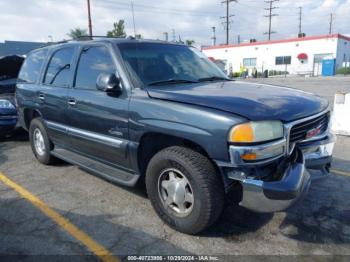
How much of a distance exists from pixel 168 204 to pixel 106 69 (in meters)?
1.67

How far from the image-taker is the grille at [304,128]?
288cm

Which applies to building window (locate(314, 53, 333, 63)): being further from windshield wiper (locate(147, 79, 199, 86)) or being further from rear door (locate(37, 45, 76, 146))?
windshield wiper (locate(147, 79, 199, 86))

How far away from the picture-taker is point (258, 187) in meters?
2.61

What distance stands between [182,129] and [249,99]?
658 mm

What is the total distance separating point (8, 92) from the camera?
805 cm

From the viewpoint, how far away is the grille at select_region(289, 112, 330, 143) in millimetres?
2878

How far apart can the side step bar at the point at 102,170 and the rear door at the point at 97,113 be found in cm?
8

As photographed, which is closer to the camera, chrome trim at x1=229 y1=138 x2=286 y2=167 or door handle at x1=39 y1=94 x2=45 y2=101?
chrome trim at x1=229 y1=138 x2=286 y2=167

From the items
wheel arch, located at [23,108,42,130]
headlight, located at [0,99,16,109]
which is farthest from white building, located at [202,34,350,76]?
wheel arch, located at [23,108,42,130]

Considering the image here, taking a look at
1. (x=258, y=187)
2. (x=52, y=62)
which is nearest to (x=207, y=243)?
(x=258, y=187)

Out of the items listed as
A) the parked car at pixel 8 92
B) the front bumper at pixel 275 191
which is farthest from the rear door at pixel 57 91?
the front bumper at pixel 275 191

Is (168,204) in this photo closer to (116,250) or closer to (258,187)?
(116,250)

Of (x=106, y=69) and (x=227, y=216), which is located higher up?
(x=106, y=69)

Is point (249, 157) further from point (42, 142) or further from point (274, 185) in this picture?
point (42, 142)
